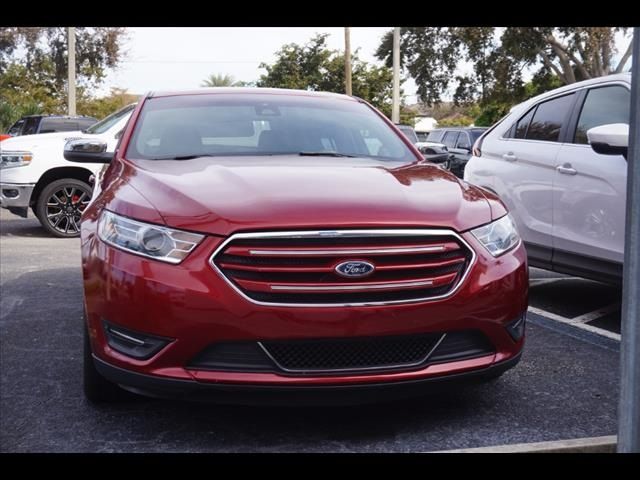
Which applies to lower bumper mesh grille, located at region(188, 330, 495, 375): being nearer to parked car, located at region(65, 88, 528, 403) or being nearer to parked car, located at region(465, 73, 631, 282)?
parked car, located at region(65, 88, 528, 403)

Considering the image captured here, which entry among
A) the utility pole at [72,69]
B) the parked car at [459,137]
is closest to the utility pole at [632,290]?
the parked car at [459,137]

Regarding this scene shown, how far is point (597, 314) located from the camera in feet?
19.3

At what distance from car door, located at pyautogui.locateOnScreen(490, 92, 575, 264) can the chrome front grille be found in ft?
9.13

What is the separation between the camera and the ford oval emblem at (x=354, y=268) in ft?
10.1

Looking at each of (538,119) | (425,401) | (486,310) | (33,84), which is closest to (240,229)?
(486,310)

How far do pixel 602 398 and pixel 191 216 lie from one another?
2167 millimetres

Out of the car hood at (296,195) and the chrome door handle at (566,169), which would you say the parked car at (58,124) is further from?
the car hood at (296,195)

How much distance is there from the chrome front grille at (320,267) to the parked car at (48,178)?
285 inches

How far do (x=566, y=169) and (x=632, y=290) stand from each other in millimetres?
3441

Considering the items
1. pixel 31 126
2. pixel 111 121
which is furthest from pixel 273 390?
pixel 31 126

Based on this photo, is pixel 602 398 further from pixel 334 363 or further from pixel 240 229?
pixel 240 229

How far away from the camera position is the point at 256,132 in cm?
455

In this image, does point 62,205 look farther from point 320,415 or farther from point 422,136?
point 422,136

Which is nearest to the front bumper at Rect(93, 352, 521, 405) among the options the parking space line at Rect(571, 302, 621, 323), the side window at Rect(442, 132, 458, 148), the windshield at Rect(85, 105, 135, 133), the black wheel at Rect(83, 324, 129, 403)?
the black wheel at Rect(83, 324, 129, 403)
